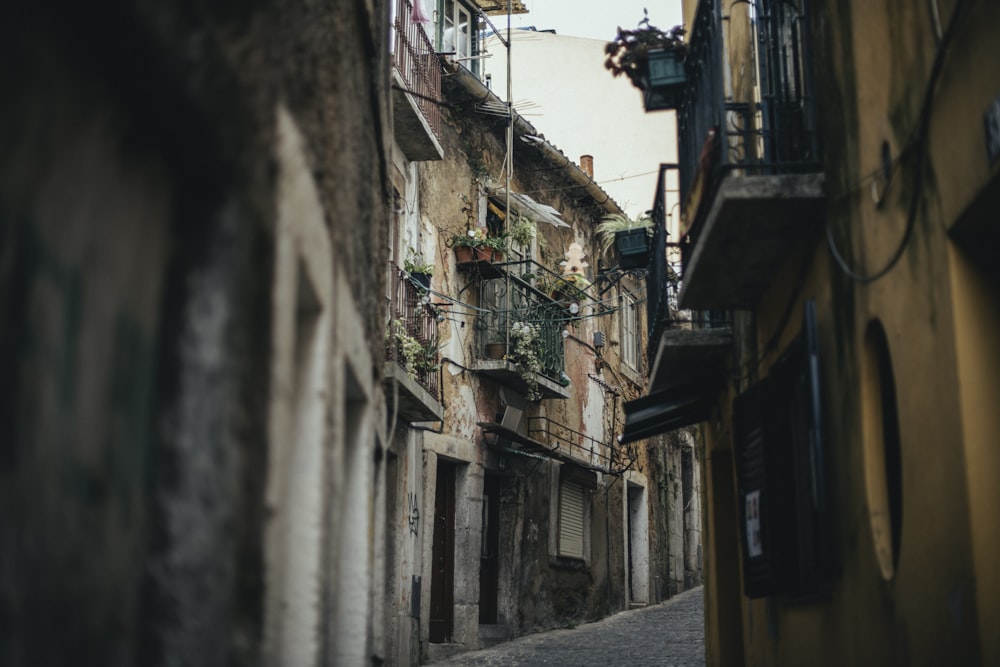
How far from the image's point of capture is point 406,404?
1306cm

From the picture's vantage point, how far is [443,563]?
1551 cm

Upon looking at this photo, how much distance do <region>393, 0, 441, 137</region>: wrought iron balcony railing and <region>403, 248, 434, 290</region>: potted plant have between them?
156 cm

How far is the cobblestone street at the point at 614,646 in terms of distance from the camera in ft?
41.6

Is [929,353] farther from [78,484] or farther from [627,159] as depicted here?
[627,159]

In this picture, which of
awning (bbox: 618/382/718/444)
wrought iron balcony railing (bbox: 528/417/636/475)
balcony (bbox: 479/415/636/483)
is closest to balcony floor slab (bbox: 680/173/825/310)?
awning (bbox: 618/382/718/444)

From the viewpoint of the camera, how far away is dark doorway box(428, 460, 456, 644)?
15.3 metres

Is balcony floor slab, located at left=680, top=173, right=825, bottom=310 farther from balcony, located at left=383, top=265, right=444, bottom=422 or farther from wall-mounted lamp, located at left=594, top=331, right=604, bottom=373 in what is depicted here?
wall-mounted lamp, located at left=594, top=331, right=604, bottom=373

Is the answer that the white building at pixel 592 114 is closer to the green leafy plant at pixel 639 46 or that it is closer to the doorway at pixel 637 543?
the doorway at pixel 637 543

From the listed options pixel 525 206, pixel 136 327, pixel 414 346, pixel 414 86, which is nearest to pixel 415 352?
pixel 414 346

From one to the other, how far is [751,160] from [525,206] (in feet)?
36.0

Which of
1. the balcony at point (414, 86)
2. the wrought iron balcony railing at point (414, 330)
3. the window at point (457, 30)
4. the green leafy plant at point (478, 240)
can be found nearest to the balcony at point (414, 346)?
the wrought iron balcony railing at point (414, 330)

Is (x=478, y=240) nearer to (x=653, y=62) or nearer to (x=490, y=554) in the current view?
(x=490, y=554)

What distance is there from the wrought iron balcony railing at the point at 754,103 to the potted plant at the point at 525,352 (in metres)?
7.63

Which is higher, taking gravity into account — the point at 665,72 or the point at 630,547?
the point at 665,72
